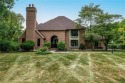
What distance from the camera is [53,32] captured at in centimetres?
4106

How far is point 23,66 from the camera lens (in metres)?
18.9

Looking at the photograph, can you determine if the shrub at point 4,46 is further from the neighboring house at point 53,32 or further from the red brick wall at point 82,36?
the red brick wall at point 82,36

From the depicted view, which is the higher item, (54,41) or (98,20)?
(98,20)

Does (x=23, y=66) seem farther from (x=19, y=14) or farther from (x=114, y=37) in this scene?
(x=19, y=14)

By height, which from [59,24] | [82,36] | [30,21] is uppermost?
[30,21]

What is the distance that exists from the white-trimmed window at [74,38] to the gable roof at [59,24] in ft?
3.41

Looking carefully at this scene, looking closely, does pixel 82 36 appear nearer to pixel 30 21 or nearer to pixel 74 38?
pixel 74 38

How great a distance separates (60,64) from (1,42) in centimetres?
1726

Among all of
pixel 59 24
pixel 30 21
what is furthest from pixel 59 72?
pixel 59 24

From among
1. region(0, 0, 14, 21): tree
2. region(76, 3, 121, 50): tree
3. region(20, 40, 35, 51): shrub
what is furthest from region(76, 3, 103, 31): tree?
region(0, 0, 14, 21): tree

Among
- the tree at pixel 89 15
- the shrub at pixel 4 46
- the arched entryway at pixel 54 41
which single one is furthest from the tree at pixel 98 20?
the shrub at pixel 4 46

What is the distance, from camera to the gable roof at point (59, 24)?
136ft

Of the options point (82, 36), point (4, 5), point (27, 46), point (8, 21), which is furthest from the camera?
point (8, 21)

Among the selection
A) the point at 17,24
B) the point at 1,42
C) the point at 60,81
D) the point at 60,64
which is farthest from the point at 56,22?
the point at 60,81
